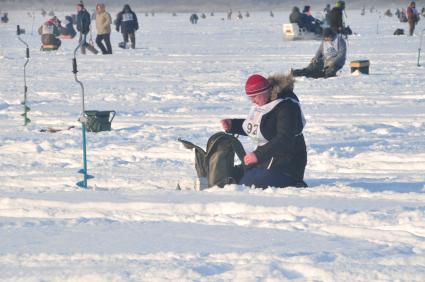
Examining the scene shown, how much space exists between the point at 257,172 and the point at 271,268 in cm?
236

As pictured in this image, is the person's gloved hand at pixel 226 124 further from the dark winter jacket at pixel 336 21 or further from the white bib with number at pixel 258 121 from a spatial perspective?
the dark winter jacket at pixel 336 21

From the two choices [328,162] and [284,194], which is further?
[328,162]

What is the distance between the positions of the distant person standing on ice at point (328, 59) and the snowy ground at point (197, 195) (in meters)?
0.49

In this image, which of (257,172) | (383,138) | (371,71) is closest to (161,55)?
(371,71)

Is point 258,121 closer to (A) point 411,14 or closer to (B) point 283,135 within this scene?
(B) point 283,135

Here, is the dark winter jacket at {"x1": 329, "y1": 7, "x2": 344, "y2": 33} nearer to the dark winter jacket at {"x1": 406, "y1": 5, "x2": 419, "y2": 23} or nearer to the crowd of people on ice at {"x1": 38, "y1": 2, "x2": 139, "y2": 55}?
the crowd of people on ice at {"x1": 38, "y1": 2, "x2": 139, "y2": 55}

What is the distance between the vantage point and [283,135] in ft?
22.0

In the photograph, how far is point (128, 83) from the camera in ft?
54.1

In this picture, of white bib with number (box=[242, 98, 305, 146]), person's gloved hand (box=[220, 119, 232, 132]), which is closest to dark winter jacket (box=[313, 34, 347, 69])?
person's gloved hand (box=[220, 119, 232, 132])

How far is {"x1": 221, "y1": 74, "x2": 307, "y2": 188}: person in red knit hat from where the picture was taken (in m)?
6.70

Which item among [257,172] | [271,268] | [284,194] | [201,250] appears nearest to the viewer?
[271,268]

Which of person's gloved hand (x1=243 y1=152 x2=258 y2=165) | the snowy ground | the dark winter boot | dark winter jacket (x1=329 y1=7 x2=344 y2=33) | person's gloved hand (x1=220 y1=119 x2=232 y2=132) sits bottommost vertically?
the dark winter boot

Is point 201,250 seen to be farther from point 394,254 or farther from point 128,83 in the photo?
point 128,83

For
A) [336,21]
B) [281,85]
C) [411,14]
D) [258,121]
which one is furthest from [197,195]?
[411,14]
